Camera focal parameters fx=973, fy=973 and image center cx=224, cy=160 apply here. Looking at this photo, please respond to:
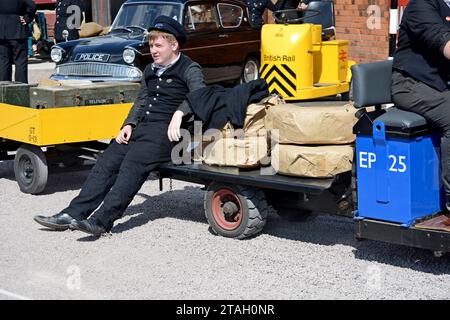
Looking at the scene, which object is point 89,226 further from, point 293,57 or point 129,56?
point 129,56

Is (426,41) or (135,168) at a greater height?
(426,41)

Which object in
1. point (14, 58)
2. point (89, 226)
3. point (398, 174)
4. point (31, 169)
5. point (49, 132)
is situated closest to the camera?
point (398, 174)

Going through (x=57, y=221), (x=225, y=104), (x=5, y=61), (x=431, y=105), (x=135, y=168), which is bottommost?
(x=57, y=221)

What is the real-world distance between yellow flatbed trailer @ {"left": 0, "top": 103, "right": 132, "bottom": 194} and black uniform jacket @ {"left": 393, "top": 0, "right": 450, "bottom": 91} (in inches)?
135

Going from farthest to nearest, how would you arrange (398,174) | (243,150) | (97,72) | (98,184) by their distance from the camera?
(97,72) → (98,184) → (243,150) → (398,174)

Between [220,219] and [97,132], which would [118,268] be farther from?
[97,132]

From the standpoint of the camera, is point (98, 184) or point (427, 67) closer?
point (427, 67)

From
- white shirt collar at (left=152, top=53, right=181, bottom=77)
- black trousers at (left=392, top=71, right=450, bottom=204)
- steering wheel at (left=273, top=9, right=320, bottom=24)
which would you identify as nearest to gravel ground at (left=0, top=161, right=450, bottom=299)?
black trousers at (left=392, top=71, right=450, bottom=204)

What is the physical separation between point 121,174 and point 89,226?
0.48 m

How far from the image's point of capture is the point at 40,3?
23.6m

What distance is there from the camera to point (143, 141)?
7.48m

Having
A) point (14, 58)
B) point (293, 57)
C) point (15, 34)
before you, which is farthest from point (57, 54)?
point (293, 57)
